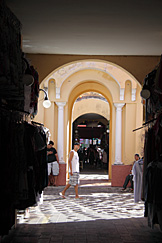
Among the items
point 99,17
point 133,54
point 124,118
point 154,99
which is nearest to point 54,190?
point 124,118

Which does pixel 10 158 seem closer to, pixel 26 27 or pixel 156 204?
pixel 156 204

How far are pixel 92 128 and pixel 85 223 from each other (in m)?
22.5

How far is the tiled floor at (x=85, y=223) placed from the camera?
536 cm

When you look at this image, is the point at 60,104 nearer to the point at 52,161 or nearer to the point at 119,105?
the point at 119,105

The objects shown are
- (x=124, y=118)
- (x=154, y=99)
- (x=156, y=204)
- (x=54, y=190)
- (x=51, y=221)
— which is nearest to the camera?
(x=156, y=204)

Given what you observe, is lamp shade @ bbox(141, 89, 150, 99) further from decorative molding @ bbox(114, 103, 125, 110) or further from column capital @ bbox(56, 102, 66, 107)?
column capital @ bbox(56, 102, 66, 107)

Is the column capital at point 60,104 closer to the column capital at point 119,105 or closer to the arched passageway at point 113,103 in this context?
the arched passageway at point 113,103

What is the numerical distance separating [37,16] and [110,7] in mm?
1126

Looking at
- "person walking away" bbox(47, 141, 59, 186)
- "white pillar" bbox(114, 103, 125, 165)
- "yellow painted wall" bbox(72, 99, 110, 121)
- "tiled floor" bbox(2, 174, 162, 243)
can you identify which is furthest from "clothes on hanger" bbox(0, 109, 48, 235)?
"yellow painted wall" bbox(72, 99, 110, 121)

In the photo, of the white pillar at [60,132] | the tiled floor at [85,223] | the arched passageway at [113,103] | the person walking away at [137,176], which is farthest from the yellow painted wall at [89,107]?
the person walking away at [137,176]

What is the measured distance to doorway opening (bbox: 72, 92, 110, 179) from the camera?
22.7 metres

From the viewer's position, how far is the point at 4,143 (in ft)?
12.7

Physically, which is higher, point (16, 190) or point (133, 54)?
point (133, 54)

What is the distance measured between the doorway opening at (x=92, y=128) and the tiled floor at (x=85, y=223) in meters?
11.2
